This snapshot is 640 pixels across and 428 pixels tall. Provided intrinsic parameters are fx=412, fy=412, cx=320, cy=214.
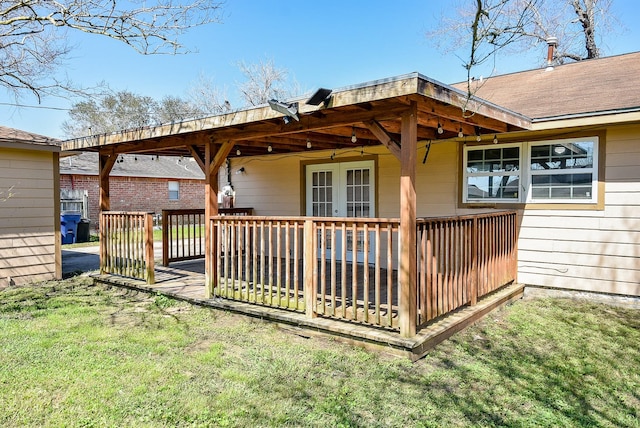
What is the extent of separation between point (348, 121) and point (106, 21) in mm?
4500

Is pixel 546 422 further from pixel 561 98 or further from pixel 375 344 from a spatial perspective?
pixel 561 98

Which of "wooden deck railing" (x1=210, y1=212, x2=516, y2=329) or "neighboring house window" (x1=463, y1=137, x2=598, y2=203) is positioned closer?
"wooden deck railing" (x1=210, y1=212, x2=516, y2=329)

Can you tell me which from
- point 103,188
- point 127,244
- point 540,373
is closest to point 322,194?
point 127,244

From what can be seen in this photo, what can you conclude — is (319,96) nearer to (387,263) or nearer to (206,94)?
(387,263)

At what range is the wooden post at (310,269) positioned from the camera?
4.32 metres

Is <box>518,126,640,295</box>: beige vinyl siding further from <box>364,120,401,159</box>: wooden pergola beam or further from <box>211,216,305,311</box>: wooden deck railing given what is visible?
<box>211,216,305,311</box>: wooden deck railing

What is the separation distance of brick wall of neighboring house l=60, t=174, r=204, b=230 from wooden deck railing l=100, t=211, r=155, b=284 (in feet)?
31.7

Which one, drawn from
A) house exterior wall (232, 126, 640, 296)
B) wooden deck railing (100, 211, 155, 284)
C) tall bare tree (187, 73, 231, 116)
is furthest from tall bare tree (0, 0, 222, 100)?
tall bare tree (187, 73, 231, 116)

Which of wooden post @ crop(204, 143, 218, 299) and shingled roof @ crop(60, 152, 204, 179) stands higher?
shingled roof @ crop(60, 152, 204, 179)

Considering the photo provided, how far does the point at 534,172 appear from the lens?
5.72 meters

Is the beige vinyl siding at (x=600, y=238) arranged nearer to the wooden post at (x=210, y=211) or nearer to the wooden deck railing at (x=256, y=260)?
the wooden deck railing at (x=256, y=260)

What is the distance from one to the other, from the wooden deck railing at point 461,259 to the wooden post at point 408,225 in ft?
0.70

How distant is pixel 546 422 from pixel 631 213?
145 inches

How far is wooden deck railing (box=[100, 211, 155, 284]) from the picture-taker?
6.15 metres
